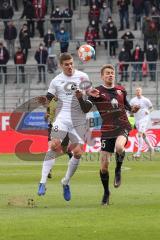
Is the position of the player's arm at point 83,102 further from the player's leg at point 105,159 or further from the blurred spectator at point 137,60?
the blurred spectator at point 137,60

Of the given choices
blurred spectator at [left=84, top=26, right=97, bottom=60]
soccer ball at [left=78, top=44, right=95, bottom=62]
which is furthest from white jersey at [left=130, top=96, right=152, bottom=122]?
blurred spectator at [left=84, top=26, right=97, bottom=60]

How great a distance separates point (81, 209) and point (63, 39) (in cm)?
2836

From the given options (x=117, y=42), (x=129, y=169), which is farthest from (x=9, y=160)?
(x=117, y=42)

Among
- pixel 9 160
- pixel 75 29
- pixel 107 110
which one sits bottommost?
pixel 9 160

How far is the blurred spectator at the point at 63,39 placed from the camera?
137 ft

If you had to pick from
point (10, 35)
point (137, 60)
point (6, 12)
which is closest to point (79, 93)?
point (137, 60)

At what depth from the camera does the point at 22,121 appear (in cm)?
3434

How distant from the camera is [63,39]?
137ft

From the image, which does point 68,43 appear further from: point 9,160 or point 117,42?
point 9,160

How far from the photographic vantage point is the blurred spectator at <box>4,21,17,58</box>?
43.0 m

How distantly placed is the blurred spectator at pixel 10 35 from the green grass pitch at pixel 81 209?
841 inches

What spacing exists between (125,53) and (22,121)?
26.5 feet

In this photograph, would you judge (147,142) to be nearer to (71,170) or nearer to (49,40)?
(71,170)

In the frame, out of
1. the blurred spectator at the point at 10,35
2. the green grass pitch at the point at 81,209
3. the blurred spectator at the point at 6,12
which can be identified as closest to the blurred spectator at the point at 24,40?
the blurred spectator at the point at 10,35
